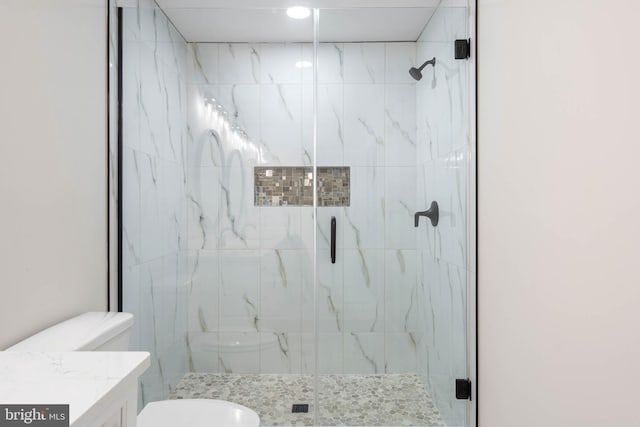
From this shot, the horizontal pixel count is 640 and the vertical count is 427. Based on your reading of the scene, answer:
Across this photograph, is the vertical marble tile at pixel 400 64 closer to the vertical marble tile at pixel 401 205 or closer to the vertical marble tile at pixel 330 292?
the vertical marble tile at pixel 401 205

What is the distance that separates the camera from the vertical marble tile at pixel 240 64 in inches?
76.7

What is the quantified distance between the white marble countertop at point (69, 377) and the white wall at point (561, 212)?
1080mm

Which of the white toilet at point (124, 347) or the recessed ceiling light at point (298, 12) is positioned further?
the recessed ceiling light at point (298, 12)

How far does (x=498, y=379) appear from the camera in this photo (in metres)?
1.60

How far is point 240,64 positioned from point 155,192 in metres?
0.74

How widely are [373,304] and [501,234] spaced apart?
705mm

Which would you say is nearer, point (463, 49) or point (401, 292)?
point (463, 49)

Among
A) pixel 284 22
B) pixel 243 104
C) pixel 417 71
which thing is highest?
pixel 284 22

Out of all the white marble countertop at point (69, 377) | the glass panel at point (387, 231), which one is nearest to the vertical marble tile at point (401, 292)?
the glass panel at point (387, 231)

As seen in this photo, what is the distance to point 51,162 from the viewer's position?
1.43 metres

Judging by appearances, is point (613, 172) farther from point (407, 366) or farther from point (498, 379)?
point (407, 366)

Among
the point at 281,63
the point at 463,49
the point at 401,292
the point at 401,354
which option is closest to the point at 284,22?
the point at 281,63

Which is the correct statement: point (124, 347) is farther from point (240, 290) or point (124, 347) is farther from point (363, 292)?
point (363, 292)

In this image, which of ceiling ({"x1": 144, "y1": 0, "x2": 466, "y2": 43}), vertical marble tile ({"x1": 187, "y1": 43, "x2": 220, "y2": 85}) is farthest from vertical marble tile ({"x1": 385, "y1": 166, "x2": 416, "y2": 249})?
vertical marble tile ({"x1": 187, "y1": 43, "x2": 220, "y2": 85})
